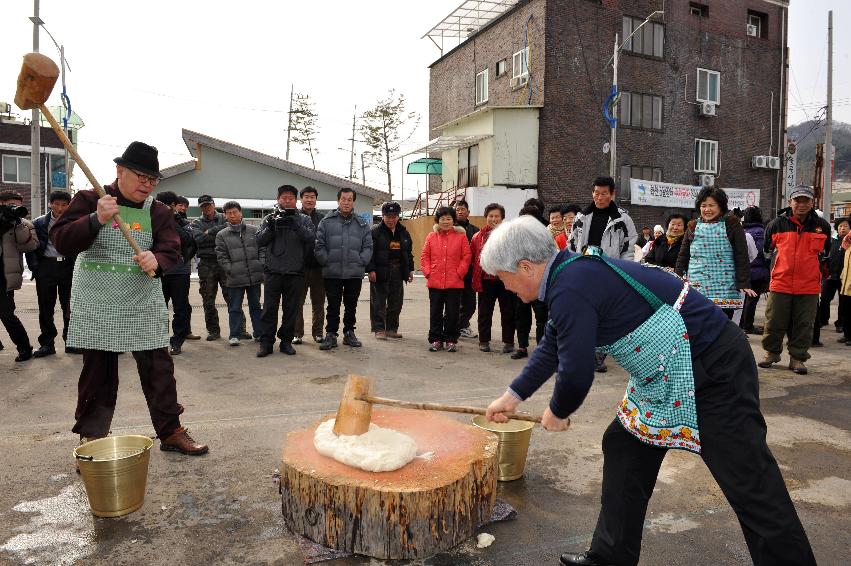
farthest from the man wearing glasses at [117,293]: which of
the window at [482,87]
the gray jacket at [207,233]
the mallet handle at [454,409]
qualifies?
the window at [482,87]

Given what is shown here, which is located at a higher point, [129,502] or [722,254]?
[722,254]

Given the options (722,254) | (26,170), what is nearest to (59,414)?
(722,254)

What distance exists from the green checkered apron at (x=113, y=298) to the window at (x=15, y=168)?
112ft

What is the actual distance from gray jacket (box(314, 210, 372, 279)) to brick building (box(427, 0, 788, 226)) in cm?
1568

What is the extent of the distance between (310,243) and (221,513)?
4551 mm

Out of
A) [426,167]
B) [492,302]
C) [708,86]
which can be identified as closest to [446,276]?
[492,302]

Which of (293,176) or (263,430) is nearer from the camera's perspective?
(263,430)

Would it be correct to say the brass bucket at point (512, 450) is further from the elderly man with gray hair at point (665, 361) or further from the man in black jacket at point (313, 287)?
the man in black jacket at point (313, 287)

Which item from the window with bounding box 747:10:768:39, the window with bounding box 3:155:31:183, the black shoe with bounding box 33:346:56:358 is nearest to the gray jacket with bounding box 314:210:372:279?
the black shoe with bounding box 33:346:56:358

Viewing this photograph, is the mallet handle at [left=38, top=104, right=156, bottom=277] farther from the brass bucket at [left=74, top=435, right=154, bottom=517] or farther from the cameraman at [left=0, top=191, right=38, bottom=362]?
the cameraman at [left=0, top=191, right=38, bottom=362]

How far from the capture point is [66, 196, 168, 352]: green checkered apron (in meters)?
3.57

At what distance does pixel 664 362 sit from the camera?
2174mm

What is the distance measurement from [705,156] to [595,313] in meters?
26.3

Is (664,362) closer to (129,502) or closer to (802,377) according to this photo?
(129,502)
